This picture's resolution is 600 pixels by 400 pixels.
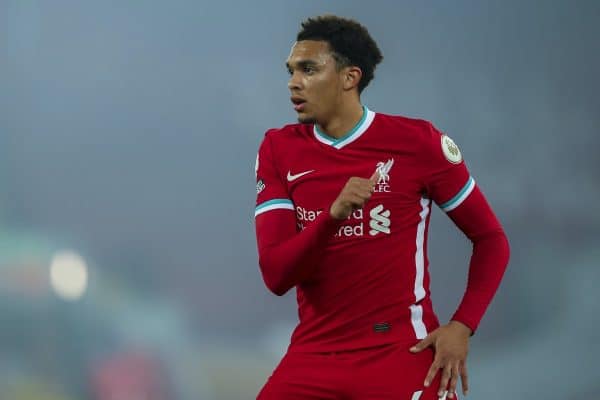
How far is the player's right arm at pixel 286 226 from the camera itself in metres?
2.25

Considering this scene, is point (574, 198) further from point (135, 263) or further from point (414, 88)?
point (135, 263)

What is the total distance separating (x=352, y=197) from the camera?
7.30 ft

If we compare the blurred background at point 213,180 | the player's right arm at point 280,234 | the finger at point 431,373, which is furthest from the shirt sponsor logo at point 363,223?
the blurred background at point 213,180

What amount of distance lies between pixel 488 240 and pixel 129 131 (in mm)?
2070

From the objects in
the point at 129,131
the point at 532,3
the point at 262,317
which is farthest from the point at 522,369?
the point at 129,131

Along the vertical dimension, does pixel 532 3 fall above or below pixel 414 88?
above

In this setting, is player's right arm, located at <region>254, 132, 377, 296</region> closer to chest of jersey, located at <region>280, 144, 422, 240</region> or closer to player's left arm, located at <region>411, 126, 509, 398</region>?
chest of jersey, located at <region>280, 144, 422, 240</region>

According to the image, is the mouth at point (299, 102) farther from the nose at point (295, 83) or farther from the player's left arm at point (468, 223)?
the player's left arm at point (468, 223)

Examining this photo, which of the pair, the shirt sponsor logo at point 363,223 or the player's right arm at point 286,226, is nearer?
the player's right arm at point 286,226

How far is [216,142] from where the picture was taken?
427cm

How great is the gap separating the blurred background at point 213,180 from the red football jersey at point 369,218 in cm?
166

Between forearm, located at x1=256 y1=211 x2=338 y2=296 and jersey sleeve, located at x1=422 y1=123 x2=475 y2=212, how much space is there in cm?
35

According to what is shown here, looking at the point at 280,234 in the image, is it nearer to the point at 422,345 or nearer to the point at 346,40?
the point at 422,345

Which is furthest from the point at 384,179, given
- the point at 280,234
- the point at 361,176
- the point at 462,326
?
the point at 462,326
